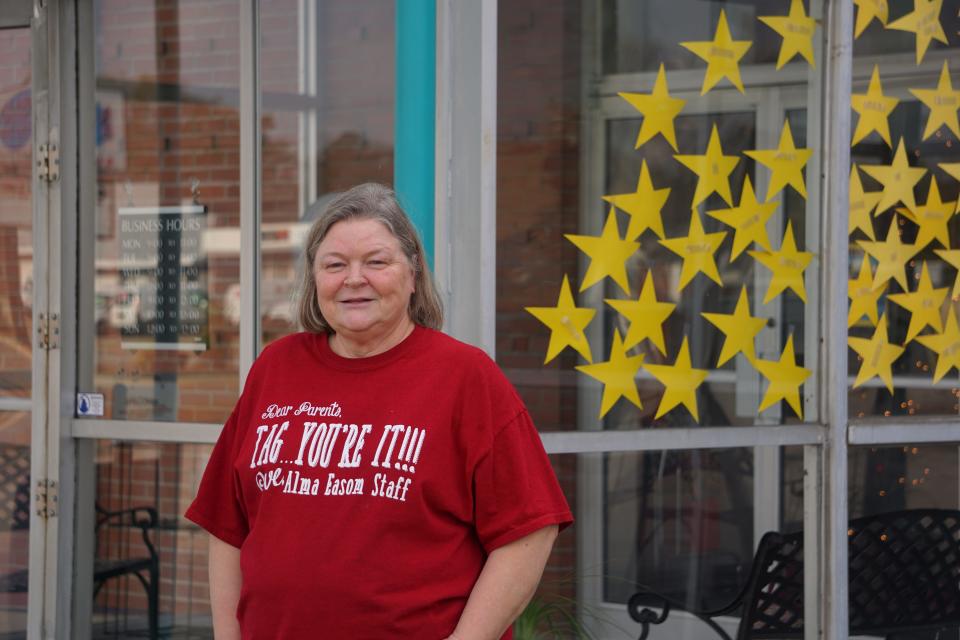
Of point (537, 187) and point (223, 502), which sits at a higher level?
point (537, 187)

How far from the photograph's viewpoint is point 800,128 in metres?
4.16

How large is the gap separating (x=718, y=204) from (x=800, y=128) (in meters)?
0.38

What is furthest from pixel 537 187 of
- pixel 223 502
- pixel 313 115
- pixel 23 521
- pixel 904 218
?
pixel 23 521

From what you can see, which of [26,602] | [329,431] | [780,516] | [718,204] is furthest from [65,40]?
[780,516]

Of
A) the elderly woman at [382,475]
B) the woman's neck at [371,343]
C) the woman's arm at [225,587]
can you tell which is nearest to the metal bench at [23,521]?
the woman's arm at [225,587]

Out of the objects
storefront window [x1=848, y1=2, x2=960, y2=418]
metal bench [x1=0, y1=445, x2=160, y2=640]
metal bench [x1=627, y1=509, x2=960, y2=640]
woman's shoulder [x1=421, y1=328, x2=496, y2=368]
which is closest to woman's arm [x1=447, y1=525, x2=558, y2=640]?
woman's shoulder [x1=421, y1=328, x2=496, y2=368]

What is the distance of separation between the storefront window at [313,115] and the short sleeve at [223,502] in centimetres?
221

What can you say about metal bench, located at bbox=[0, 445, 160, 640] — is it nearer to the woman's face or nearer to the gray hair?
the gray hair

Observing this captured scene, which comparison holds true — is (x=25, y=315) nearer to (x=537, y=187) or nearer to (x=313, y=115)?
(x=313, y=115)

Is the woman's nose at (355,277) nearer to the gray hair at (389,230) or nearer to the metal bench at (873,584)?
the gray hair at (389,230)

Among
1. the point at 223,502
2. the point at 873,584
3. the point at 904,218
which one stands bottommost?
the point at 873,584

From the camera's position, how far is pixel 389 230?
2398 mm

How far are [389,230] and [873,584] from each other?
2579mm

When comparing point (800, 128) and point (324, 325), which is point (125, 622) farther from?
point (800, 128)
